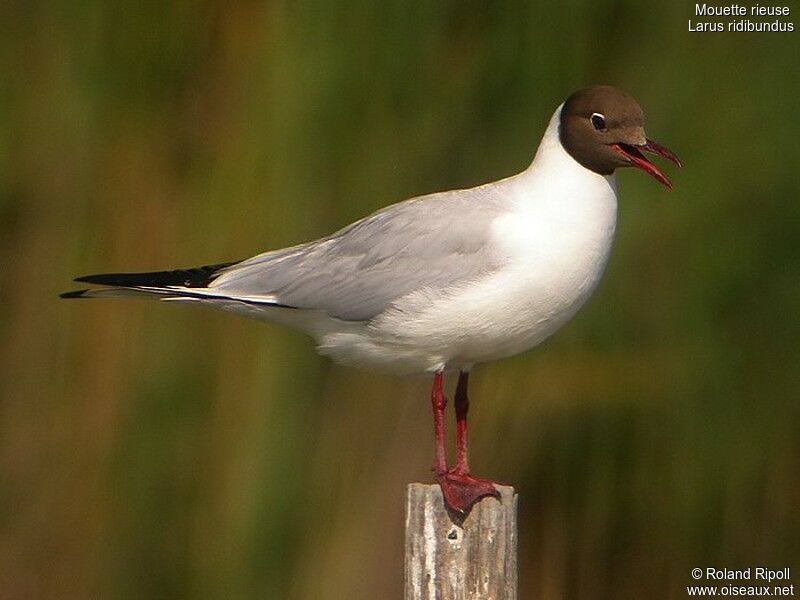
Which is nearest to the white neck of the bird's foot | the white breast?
the white breast

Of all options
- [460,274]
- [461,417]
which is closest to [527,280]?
[460,274]

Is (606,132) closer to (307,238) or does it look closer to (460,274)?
(460,274)

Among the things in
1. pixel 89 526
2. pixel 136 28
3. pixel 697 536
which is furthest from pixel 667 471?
pixel 136 28

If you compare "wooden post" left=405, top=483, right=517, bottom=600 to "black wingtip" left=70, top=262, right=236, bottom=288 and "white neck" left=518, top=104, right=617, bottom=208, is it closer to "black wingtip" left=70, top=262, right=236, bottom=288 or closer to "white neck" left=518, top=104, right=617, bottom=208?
"white neck" left=518, top=104, right=617, bottom=208

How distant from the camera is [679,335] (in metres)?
4.25

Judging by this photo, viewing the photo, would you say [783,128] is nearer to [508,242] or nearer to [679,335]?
[679,335]

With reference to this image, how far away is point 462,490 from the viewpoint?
10.7ft

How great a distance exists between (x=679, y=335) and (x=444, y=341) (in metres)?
1.04

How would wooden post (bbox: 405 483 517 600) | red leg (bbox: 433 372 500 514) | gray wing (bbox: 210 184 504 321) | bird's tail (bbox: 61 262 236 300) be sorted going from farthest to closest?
1. bird's tail (bbox: 61 262 236 300)
2. gray wing (bbox: 210 184 504 321)
3. red leg (bbox: 433 372 500 514)
4. wooden post (bbox: 405 483 517 600)

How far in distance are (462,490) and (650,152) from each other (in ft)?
2.77

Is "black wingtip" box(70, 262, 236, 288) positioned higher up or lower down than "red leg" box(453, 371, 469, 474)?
higher up

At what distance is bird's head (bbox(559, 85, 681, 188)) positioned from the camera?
340 centimetres

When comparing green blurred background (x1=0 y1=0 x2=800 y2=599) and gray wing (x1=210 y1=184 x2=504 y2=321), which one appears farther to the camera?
green blurred background (x1=0 y1=0 x2=800 y2=599)

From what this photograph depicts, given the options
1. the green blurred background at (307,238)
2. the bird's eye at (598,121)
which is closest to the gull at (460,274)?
the bird's eye at (598,121)
